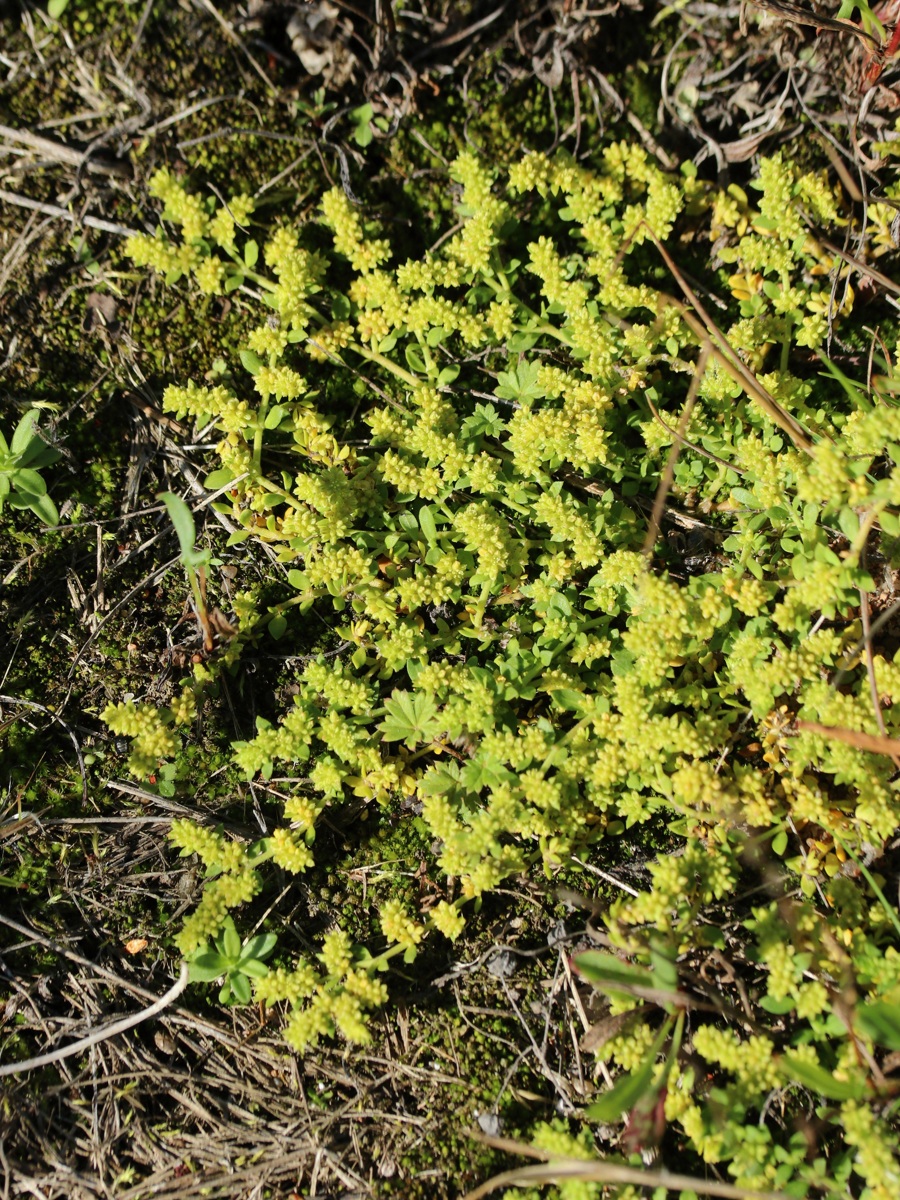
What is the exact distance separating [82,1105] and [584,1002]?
186 cm

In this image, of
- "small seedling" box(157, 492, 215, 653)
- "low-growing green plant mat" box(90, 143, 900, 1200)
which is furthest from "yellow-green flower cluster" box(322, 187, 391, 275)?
"small seedling" box(157, 492, 215, 653)

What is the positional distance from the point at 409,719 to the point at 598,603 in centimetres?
82


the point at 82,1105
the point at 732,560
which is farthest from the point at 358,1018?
the point at 732,560

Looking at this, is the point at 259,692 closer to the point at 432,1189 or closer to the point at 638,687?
the point at 638,687

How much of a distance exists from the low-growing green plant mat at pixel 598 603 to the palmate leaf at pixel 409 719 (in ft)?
0.05

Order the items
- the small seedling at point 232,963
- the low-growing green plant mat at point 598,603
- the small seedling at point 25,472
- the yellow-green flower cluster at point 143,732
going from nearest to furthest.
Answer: the low-growing green plant mat at point 598,603, the small seedling at point 232,963, the yellow-green flower cluster at point 143,732, the small seedling at point 25,472

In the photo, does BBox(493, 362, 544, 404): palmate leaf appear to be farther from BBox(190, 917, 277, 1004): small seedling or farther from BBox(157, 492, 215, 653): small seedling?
BBox(190, 917, 277, 1004): small seedling

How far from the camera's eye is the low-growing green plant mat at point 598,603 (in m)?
2.79

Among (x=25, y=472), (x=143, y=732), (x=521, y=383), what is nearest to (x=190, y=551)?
(x=143, y=732)

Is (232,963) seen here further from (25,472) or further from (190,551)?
(25,472)

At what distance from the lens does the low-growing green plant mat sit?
2.79m

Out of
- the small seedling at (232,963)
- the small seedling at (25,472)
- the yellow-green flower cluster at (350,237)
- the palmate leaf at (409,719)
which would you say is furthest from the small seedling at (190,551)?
the yellow-green flower cluster at (350,237)

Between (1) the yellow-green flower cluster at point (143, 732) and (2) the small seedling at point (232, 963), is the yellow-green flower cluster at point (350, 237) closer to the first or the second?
(1) the yellow-green flower cluster at point (143, 732)

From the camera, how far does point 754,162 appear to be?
12.1 ft
